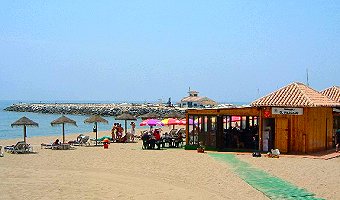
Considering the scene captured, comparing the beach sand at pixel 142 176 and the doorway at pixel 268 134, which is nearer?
the beach sand at pixel 142 176

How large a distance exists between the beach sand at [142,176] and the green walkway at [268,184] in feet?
0.89

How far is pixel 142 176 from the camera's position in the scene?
560 inches

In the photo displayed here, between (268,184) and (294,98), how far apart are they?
27.0 feet

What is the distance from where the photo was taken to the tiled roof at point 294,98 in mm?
19969

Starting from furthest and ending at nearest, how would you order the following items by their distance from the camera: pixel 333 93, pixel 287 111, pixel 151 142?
pixel 333 93, pixel 151 142, pixel 287 111

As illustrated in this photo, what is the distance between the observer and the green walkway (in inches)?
460

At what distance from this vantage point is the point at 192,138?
74.8ft

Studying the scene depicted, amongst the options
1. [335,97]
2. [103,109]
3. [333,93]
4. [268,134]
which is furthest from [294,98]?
[103,109]

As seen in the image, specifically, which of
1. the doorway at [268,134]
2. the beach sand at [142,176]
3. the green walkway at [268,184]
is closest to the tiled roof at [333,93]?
the doorway at [268,134]

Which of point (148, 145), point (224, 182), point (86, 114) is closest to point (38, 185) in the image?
point (224, 182)

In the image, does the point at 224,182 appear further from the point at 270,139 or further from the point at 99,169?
the point at 270,139

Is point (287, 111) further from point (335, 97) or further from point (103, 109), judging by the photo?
point (103, 109)

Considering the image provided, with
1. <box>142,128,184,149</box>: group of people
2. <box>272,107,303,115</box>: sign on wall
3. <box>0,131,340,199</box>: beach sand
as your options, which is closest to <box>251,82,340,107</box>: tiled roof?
<box>272,107,303,115</box>: sign on wall

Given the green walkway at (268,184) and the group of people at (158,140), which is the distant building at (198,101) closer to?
the group of people at (158,140)
